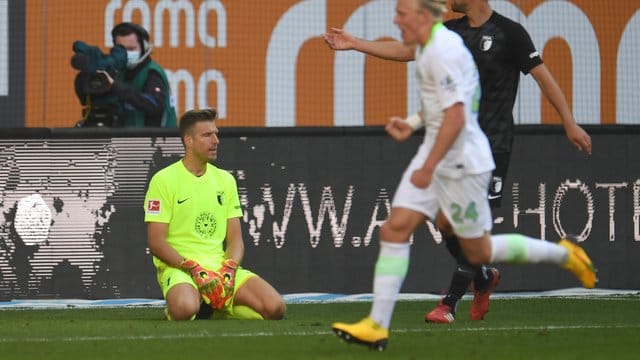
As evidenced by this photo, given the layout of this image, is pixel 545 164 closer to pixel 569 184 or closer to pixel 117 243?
pixel 569 184

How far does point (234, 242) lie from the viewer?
9.64 metres

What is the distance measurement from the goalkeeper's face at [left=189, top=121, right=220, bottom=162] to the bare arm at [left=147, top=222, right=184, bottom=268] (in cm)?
54

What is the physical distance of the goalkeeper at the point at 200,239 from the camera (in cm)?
930

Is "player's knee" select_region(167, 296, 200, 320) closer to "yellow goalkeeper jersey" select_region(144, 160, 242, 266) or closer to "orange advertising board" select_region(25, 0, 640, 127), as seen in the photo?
"yellow goalkeeper jersey" select_region(144, 160, 242, 266)

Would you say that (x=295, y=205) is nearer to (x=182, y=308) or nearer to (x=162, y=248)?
(x=162, y=248)

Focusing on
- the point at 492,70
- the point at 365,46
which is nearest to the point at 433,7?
the point at 365,46

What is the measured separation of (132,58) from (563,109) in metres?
5.16

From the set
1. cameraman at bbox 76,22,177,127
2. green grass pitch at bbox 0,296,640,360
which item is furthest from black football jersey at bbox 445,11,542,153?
cameraman at bbox 76,22,177,127

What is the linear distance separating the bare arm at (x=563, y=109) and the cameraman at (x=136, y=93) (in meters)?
4.19

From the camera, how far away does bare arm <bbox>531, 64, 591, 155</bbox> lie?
8477 millimetres

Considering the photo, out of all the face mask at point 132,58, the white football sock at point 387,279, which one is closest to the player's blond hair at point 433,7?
the white football sock at point 387,279

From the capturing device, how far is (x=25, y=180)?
11523 mm

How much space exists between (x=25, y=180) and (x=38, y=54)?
5.16 m

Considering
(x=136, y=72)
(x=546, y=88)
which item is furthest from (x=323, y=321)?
(x=136, y=72)
